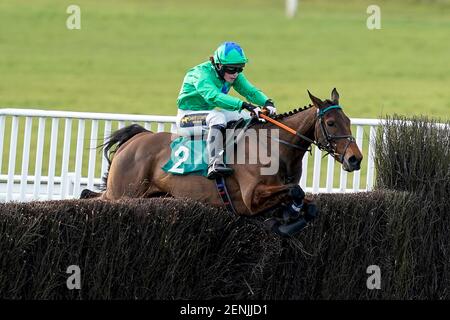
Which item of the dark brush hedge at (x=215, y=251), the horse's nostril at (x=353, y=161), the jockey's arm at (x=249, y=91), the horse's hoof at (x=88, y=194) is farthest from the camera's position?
the horse's hoof at (x=88, y=194)

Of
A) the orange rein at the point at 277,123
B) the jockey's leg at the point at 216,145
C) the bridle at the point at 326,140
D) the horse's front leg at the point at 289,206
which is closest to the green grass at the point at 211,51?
the jockey's leg at the point at 216,145

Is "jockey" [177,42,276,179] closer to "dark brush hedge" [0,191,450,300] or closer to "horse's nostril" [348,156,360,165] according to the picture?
"dark brush hedge" [0,191,450,300]

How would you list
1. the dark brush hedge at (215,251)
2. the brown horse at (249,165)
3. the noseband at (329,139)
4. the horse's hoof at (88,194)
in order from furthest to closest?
the horse's hoof at (88,194)
the brown horse at (249,165)
the noseband at (329,139)
the dark brush hedge at (215,251)

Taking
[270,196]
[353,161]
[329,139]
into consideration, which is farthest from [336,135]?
[270,196]

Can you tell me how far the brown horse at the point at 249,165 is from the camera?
27.1 feet

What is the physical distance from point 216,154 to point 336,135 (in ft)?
3.42

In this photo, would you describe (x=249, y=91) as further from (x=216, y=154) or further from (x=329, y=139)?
(x=329, y=139)

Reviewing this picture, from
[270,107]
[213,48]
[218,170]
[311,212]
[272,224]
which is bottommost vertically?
[272,224]

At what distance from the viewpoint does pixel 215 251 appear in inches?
318

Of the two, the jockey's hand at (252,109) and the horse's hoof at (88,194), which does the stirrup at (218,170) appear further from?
the horse's hoof at (88,194)

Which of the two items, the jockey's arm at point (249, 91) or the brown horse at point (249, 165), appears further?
the jockey's arm at point (249, 91)
